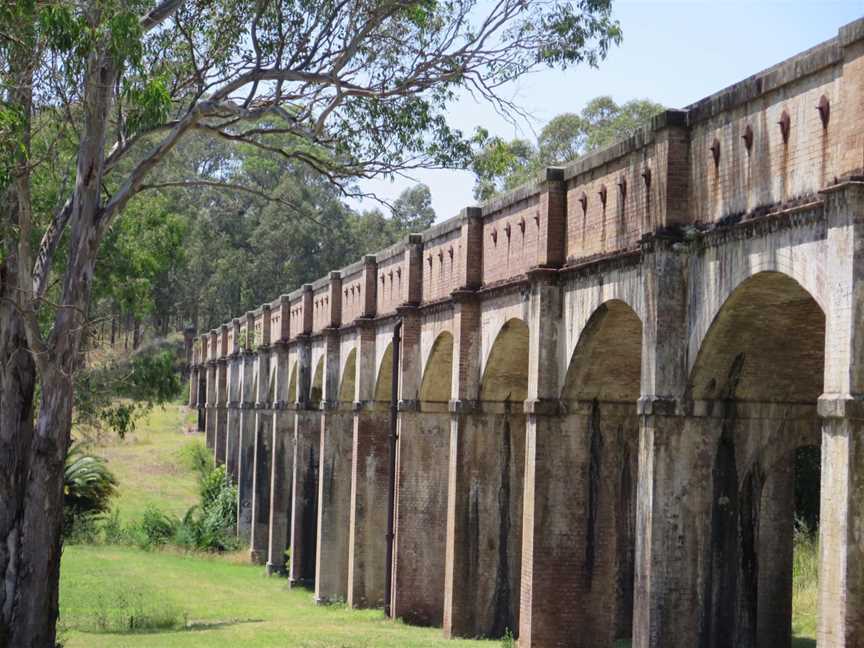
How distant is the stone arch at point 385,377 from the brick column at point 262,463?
1164 cm

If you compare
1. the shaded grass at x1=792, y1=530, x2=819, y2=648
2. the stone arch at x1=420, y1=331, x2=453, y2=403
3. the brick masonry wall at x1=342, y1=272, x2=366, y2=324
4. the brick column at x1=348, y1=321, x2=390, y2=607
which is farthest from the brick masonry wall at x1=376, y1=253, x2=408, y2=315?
the shaded grass at x1=792, y1=530, x2=819, y2=648

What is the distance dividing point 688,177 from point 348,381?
15050mm

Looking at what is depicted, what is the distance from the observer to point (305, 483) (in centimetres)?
2894

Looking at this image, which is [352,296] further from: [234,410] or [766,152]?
[766,152]

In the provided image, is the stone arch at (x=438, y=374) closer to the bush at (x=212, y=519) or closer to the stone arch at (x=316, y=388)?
the stone arch at (x=316, y=388)

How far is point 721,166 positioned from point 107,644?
442 inches

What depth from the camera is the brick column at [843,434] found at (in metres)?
8.45

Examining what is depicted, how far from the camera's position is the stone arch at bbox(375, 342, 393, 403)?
2222 cm

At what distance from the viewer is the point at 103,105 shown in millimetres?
14453

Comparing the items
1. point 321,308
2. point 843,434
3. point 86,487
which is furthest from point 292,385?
point 843,434

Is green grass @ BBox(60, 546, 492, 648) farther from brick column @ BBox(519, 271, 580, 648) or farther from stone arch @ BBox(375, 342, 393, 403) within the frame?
stone arch @ BBox(375, 342, 393, 403)

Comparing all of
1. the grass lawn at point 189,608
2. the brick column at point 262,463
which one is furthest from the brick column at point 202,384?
the brick column at point 262,463

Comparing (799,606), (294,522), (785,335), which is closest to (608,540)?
(799,606)

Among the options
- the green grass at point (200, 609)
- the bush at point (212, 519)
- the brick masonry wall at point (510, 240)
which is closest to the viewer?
the brick masonry wall at point (510, 240)
